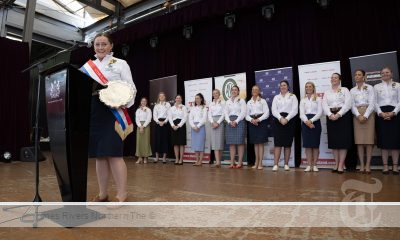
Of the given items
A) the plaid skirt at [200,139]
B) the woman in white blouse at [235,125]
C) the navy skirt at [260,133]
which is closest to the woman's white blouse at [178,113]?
the plaid skirt at [200,139]

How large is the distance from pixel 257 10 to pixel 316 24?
3.99 feet

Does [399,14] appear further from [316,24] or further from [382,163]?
[382,163]

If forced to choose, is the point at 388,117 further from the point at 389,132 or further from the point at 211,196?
the point at 211,196

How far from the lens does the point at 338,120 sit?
4238mm

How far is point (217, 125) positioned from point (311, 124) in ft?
5.51

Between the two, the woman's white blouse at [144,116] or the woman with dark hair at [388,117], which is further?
the woman's white blouse at [144,116]

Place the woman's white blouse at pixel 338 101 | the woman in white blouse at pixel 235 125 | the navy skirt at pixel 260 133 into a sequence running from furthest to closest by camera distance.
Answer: the woman in white blouse at pixel 235 125 → the navy skirt at pixel 260 133 → the woman's white blouse at pixel 338 101

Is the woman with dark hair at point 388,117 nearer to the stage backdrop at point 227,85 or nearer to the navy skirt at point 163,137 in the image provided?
the stage backdrop at point 227,85

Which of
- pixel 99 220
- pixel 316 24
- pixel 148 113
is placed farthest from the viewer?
pixel 148 113

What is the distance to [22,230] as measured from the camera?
1520 millimetres

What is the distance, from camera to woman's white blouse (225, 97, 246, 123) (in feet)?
16.7

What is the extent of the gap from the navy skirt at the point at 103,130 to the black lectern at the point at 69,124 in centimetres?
17

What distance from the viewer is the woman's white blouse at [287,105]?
4.58m

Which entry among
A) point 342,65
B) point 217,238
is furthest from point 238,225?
point 342,65
